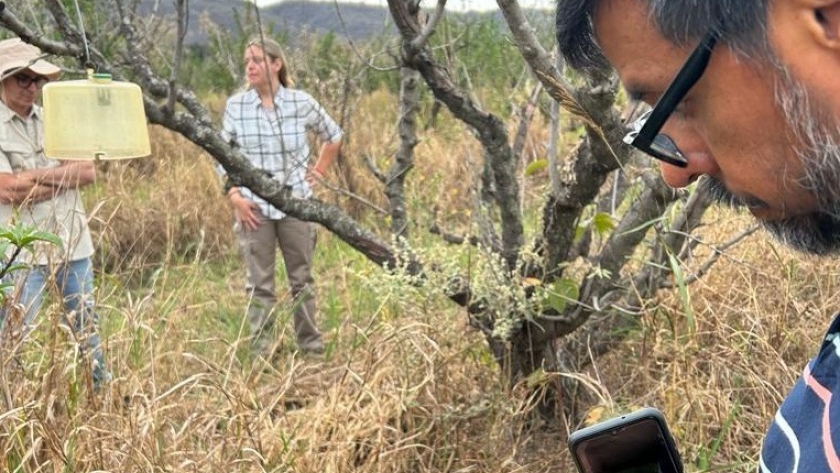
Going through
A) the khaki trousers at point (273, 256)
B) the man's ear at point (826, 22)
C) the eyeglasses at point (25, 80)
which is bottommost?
the khaki trousers at point (273, 256)

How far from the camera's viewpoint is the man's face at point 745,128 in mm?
784

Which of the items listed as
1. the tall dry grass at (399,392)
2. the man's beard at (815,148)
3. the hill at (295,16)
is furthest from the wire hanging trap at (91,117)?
the hill at (295,16)

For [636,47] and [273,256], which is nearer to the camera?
[636,47]

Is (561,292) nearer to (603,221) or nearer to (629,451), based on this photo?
(603,221)

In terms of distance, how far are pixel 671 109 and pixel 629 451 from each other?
50cm

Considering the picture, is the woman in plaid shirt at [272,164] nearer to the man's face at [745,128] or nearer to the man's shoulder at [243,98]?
the man's shoulder at [243,98]

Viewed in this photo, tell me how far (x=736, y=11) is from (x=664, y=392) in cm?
192

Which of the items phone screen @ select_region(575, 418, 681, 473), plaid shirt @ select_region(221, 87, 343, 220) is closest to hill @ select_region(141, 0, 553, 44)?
plaid shirt @ select_region(221, 87, 343, 220)

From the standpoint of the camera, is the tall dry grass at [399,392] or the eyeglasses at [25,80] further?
the eyeglasses at [25,80]

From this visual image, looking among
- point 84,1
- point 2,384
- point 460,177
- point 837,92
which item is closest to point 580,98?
point 837,92

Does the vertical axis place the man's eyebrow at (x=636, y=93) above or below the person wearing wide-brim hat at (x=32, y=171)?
above

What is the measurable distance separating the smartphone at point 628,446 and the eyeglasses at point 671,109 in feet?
1.17

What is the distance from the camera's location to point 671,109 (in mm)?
910

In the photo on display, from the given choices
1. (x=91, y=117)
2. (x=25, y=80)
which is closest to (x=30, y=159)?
(x=25, y=80)
